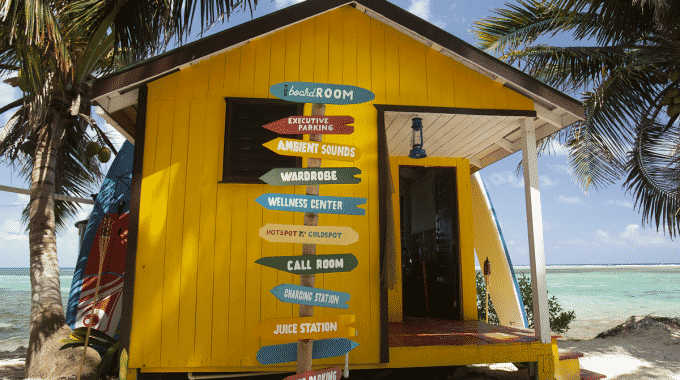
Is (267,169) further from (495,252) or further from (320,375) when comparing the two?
(495,252)

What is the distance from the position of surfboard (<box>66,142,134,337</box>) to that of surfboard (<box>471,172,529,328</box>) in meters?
5.96

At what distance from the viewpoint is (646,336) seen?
29.1 ft

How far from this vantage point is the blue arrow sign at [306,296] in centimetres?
250

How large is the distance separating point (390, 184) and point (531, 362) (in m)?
2.49

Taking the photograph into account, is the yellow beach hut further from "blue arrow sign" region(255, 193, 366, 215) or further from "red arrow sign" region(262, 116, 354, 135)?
"blue arrow sign" region(255, 193, 366, 215)

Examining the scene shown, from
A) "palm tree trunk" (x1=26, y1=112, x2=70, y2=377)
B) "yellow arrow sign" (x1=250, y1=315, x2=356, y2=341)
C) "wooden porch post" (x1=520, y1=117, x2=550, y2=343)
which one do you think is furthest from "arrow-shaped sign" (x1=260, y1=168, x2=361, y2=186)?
"palm tree trunk" (x1=26, y1=112, x2=70, y2=377)

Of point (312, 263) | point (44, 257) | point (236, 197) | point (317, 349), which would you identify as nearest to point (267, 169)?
point (236, 197)

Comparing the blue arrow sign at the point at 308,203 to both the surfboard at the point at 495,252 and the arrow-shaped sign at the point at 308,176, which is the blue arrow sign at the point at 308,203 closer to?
the arrow-shaped sign at the point at 308,176

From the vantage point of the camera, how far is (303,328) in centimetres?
254

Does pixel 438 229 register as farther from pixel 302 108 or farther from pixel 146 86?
pixel 146 86

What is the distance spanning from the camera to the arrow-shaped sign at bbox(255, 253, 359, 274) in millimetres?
2549

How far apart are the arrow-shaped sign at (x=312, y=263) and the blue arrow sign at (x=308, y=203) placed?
11.3 inches

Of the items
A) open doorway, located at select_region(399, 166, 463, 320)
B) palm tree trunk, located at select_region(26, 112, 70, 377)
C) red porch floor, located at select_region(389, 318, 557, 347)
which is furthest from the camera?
open doorway, located at select_region(399, 166, 463, 320)

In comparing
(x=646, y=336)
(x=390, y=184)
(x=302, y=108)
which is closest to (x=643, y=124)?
(x=646, y=336)
